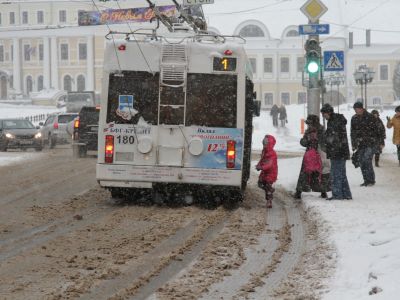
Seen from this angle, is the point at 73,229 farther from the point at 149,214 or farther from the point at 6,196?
the point at 6,196

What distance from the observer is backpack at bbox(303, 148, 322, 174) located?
49.3 ft

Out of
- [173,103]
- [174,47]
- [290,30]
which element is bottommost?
[173,103]

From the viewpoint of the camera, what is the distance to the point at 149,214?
13.1m

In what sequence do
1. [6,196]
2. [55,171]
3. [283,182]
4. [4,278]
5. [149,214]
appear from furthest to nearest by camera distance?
[55,171]
[283,182]
[6,196]
[149,214]
[4,278]

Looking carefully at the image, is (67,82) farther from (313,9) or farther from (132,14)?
(313,9)

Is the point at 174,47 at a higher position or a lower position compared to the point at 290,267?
higher

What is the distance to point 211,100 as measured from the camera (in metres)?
13.9

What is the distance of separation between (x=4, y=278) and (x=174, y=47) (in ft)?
22.3

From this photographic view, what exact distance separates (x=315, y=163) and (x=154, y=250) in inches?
241

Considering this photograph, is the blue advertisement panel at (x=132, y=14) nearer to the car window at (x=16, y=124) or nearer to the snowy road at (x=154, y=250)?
the car window at (x=16, y=124)

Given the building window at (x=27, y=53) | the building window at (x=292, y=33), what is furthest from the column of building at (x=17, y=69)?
the building window at (x=292, y=33)

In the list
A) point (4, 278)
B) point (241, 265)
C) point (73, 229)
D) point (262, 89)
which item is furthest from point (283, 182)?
point (262, 89)

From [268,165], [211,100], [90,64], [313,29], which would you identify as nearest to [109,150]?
[211,100]

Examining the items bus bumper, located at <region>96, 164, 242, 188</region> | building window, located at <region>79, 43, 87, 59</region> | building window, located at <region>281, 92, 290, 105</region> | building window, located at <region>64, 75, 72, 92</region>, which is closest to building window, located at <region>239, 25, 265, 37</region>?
building window, located at <region>281, 92, 290, 105</region>
